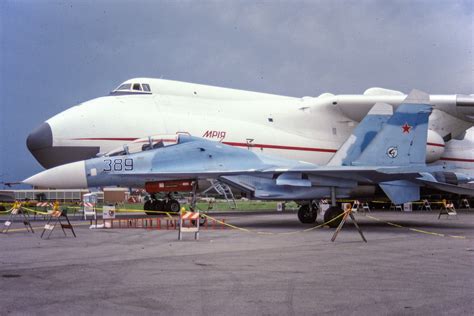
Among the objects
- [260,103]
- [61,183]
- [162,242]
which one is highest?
[260,103]

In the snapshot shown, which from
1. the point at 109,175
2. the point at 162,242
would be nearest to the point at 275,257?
the point at 162,242

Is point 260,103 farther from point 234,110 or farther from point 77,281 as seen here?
point 77,281

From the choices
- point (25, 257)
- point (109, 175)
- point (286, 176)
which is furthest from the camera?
point (109, 175)

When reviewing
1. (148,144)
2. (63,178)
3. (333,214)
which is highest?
(148,144)

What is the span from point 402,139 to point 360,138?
132cm

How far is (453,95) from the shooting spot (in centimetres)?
2492

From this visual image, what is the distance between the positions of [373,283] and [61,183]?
1156 cm

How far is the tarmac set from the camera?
5.03 meters

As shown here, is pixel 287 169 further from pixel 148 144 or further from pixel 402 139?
pixel 148 144

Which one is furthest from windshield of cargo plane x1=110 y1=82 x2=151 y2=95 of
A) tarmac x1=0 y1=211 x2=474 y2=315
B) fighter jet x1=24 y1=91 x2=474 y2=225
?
tarmac x1=0 y1=211 x2=474 y2=315

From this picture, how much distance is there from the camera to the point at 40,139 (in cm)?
2017

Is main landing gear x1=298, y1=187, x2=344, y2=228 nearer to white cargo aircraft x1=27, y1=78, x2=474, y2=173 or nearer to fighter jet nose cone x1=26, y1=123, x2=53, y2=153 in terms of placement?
white cargo aircraft x1=27, y1=78, x2=474, y2=173

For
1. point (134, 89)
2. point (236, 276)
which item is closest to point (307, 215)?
point (236, 276)

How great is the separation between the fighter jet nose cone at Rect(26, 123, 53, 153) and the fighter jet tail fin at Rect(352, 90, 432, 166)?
1104 cm
